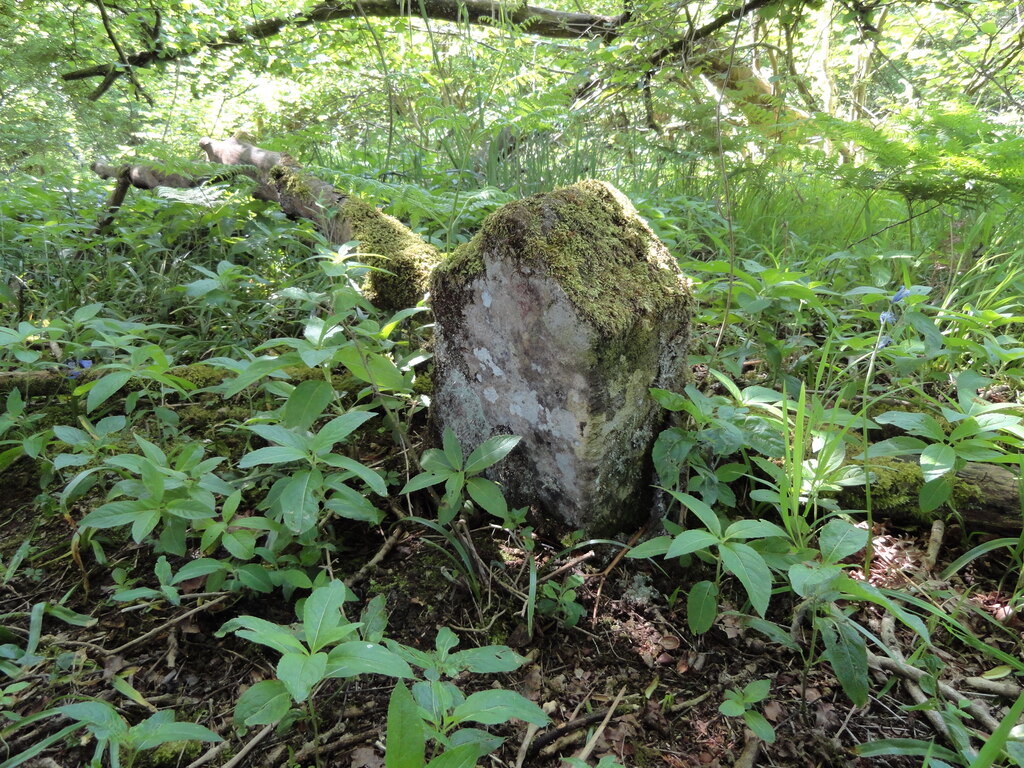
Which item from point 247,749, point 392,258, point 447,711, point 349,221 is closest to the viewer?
point 447,711

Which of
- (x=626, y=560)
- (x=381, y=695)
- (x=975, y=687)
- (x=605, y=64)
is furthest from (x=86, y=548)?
(x=605, y=64)

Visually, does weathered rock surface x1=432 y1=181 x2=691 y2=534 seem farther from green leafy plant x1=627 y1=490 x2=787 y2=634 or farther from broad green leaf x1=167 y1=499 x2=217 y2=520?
broad green leaf x1=167 y1=499 x2=217 y2=520

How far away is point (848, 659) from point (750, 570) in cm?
30

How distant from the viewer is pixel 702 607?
132 centimetres

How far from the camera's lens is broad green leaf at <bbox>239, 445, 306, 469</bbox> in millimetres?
1294

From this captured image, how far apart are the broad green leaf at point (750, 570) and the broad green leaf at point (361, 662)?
686 mm

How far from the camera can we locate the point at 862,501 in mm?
1763

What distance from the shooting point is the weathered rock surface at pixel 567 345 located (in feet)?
4.90

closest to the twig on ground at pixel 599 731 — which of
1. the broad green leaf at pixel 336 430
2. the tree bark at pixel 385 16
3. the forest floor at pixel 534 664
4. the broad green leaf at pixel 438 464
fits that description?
the forest floor at pixel 534 664

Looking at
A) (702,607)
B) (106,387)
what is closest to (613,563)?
(702,607)

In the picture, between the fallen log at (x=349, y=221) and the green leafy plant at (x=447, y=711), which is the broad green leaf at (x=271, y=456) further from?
the fallen log at (x=349, y=221)

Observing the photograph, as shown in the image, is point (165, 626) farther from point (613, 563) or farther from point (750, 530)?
point (750, 530)

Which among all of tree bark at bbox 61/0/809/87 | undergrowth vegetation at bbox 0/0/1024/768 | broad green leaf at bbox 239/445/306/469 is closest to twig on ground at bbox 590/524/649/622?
undergrowth vegetation at bbox 0/0/1024/768

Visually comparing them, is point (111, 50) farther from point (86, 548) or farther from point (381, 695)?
point (381, 695)
